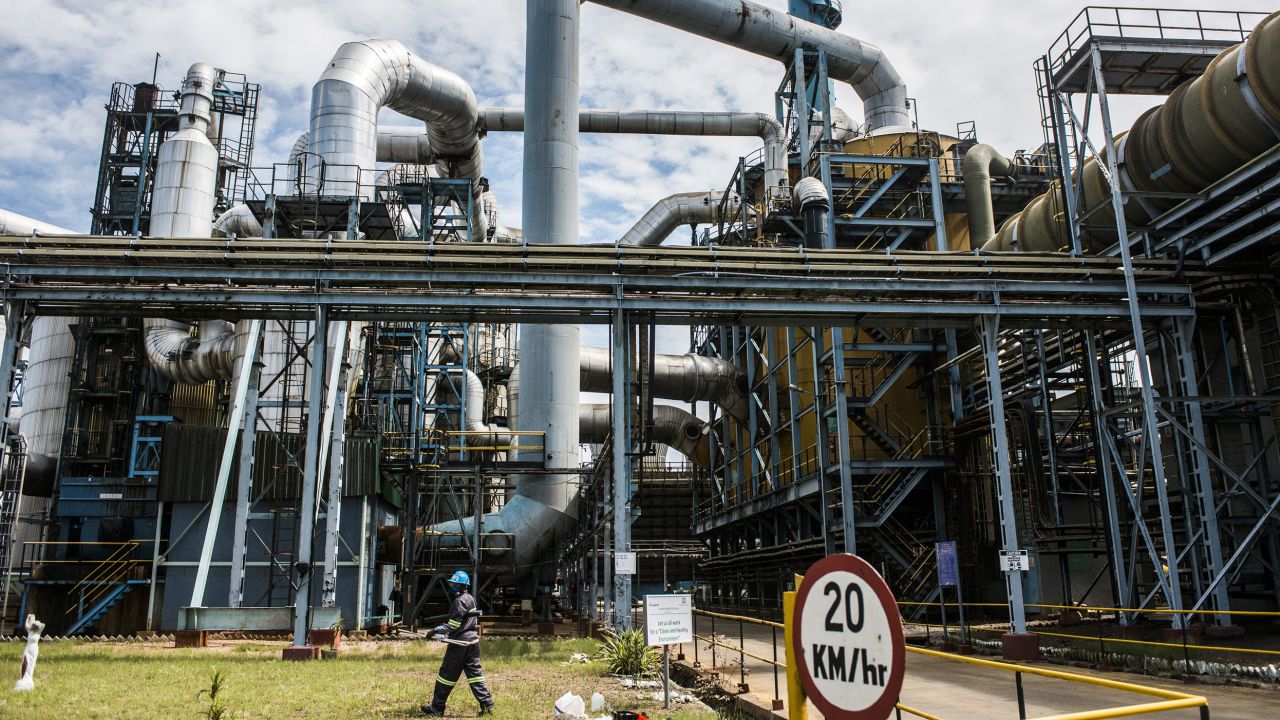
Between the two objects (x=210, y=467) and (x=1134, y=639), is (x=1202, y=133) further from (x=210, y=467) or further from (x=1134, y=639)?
(x=210, y=467)

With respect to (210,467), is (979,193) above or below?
above

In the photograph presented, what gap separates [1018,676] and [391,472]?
2266cm

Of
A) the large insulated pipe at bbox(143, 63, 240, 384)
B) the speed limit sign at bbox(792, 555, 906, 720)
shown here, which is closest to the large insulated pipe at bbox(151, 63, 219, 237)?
the large insulated pipe at bbox(143, 63, 240, 384)

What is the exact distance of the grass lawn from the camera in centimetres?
966

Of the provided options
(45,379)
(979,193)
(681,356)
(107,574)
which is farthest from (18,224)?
(979,193)

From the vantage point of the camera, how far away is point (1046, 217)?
2250cm

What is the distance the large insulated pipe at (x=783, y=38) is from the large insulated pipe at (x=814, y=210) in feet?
31.0

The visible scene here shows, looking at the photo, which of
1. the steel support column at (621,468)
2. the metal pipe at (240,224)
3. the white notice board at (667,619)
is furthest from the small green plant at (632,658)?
the metal pipe at (240,224)

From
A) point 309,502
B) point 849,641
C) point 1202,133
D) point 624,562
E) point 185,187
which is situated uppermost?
point 185,187

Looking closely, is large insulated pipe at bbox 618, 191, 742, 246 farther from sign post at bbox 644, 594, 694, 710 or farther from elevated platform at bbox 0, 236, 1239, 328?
sign post at bbox 644, 594, 694, 710

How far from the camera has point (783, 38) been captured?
110 feet

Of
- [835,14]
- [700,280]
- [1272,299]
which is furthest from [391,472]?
[835,14]

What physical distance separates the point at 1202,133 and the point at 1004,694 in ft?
37.6

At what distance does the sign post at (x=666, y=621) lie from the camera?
10.3m
